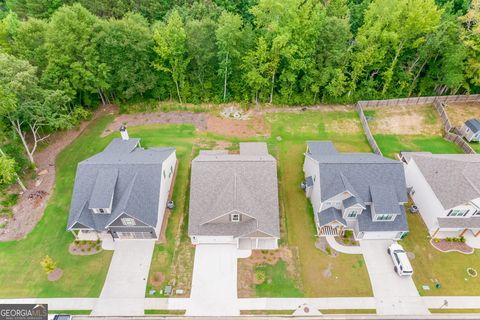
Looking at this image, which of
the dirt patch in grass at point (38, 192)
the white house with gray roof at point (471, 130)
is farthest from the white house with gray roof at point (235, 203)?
the white house with gray roof at point (471, 130)

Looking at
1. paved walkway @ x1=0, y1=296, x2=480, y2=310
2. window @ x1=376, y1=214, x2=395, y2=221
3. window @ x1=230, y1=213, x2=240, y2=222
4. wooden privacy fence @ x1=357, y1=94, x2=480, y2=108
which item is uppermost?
wooden privacy fence @ x1=357, y1=94, x2=480, y2=108

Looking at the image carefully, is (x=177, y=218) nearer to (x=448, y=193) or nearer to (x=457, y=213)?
(x=448, y=193)

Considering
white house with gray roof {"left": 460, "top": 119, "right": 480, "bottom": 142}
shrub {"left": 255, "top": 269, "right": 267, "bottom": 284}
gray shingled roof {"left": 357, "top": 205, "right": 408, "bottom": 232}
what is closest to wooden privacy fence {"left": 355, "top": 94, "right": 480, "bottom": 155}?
white house with gray roof {"left": 460, "top": 119, "right": 480, "bottom": 142}

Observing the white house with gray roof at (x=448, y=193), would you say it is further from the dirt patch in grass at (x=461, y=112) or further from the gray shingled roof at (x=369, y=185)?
the dirt patch in grass at (x=461, y=112)

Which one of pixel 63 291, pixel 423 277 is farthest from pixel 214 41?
pixel 423 277

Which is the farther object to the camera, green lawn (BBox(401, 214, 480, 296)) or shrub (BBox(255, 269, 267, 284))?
shrub (BBox(255, 269, 267, 284))

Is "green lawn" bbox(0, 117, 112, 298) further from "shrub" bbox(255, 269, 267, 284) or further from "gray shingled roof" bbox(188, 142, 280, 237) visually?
"shrub" bbox(255, 269, 267, 284)

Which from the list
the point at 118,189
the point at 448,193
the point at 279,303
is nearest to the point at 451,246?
the point at 448,193
